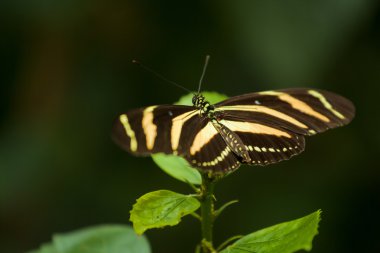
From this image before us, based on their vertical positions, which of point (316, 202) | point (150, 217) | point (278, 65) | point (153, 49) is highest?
point (153, 49)

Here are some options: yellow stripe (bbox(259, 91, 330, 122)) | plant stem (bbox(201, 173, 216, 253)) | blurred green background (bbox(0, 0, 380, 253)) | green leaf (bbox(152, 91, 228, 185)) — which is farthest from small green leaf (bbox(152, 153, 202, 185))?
blurred green background (bbox(0, 0, 380, 253))

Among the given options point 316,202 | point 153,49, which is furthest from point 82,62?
point 316,202

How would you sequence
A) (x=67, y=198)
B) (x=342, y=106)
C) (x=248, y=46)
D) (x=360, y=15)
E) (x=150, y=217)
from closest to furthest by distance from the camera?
1. (x=150, y=217)
2. (x=342, y=106)
3. (x=360, y=15)
4. (x=248, y=46)
5. (x=67, y=198)

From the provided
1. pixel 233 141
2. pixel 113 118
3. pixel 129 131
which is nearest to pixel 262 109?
pixel 233 141

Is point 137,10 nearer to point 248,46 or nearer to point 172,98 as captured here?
point 172,98

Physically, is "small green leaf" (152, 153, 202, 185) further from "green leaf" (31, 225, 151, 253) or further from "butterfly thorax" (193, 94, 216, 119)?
"green leaf" (31, 225, 151, 253)

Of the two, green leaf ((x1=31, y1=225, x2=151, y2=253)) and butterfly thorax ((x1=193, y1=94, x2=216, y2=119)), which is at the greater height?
butterfly thorax ((x1=193, y1=94, x2=216, y2=119))

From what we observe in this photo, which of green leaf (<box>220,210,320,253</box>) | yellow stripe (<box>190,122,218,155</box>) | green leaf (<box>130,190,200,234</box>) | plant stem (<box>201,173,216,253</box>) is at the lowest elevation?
green leaf (<box>220,210,320,253</box>)
